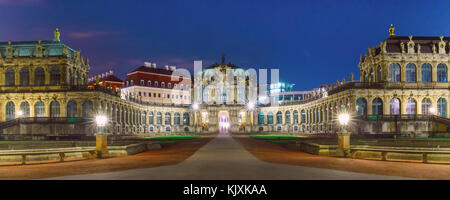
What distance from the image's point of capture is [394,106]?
91.8m

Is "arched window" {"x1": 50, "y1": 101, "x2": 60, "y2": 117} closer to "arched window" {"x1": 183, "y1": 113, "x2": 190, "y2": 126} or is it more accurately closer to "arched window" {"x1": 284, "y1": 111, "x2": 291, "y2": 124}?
"arched window" {"x1": 183, "y1": 113, "x2": 190, "y2": 126}

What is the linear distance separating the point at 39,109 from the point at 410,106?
86.9 metres

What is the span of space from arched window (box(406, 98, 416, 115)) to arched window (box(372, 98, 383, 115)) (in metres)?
6.86

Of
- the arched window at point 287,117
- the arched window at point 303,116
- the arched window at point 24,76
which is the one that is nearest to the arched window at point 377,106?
the arched window at point 303,116

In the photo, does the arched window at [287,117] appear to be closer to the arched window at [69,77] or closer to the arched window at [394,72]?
the arched window at [394,72]

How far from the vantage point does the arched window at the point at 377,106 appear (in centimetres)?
9000

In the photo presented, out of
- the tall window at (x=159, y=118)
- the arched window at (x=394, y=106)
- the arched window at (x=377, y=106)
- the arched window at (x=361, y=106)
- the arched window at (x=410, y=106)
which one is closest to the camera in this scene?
the arched window at (x=361, y=106)

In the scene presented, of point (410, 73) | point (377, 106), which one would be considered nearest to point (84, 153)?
point (377, 106)

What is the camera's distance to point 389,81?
94312 millimetres

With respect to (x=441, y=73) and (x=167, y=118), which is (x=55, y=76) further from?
(x=441, y=73)

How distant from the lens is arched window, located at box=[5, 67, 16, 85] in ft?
312

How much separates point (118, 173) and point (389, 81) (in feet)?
281

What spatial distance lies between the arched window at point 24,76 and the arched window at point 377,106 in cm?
8213
